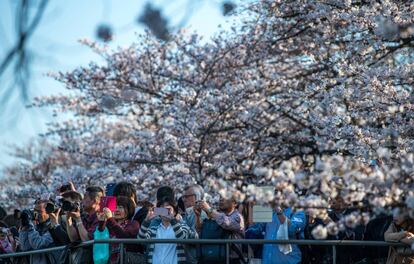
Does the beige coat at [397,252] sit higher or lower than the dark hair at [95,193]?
lower

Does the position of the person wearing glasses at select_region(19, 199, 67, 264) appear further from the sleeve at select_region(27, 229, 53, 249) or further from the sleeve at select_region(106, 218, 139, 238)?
the sleeve at select_region(106, 218, 139, 238)

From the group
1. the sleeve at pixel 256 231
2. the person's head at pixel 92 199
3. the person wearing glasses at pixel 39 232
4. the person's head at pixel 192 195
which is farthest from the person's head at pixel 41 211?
the sleeve at pixel 256 231

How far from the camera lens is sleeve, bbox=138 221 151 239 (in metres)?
10.2

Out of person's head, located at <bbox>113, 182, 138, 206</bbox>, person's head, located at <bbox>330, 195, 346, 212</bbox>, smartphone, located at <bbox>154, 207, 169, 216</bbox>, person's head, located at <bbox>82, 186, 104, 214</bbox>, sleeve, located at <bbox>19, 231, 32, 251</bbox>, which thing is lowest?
sleeve, located at <bbox>19, 231, 32, 251</bbox>

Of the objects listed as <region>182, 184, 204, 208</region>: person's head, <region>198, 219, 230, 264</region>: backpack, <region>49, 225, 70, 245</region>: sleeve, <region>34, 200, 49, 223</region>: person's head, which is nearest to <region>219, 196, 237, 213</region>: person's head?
<region>198, 219, 230, 264</region>: backpack

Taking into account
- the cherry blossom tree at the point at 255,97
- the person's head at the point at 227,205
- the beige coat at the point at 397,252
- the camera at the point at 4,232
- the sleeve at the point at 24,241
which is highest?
the cherry blossom tree at the point at 255,97

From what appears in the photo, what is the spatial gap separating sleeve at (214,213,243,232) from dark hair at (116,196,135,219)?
3.56ft

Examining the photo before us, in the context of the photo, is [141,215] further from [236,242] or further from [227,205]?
[236,242]

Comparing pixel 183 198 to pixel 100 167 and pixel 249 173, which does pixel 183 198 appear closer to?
pixel 249 173

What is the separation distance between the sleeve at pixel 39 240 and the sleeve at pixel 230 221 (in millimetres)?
2063

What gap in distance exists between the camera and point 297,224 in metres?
10.1

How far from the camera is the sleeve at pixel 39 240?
1101 centimetres

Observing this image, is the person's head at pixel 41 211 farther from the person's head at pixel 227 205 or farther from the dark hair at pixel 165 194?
the person's head at pixel 227 205

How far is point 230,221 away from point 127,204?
122 centimetres
